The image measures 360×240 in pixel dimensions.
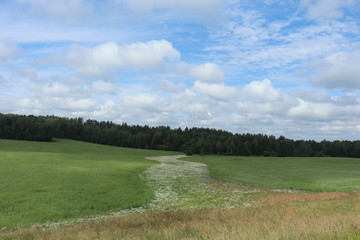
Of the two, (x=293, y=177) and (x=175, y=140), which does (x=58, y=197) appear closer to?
(x=293, y=177)

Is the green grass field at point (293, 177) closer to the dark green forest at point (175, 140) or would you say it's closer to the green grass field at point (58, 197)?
the green grass field at point (58, 197)

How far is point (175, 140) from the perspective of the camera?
A: 526 feet

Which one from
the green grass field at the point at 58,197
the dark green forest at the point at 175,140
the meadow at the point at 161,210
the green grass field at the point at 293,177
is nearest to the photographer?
the meadow at the point at 161,210

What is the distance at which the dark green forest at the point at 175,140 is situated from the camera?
14450 cm

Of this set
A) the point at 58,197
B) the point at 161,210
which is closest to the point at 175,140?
the point at 58,197

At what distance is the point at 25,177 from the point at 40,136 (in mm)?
116688

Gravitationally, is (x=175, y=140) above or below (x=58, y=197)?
above

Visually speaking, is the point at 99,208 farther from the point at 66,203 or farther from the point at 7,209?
the point at 7,209

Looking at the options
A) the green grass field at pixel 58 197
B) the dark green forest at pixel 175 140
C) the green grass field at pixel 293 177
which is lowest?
the green grass field at pixel 58 197

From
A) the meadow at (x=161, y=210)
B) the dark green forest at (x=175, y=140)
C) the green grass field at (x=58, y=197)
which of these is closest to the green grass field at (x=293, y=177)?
the meadow at (x=161, y=210)

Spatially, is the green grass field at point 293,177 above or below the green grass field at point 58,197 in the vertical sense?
above

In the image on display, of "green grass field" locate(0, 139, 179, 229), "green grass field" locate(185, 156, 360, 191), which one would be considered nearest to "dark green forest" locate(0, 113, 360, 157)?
"green grass field" locate(185, 156, 360, 191)

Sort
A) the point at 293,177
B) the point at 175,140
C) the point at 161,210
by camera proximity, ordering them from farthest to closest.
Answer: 1. the point at 175,140
2. the point at 293,177
3. the point at 161,210

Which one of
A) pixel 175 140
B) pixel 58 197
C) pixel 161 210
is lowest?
pixel 58 197
